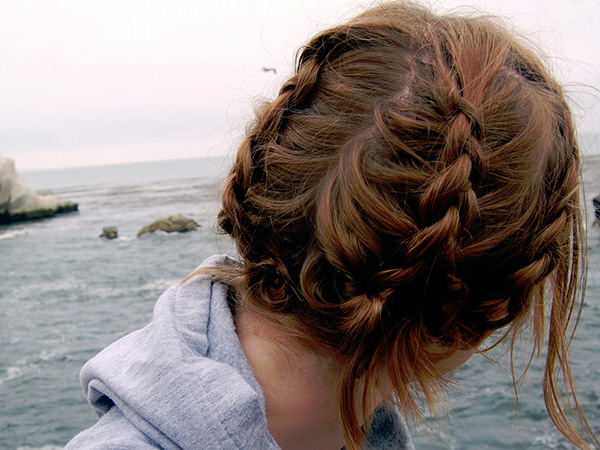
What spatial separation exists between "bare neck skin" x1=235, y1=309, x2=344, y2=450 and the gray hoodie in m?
0.07

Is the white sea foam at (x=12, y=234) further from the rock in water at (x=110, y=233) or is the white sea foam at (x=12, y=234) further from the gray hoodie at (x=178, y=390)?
the gray hoodie at (x=178, y=390)

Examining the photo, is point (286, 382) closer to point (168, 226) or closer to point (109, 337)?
point (109, 337)

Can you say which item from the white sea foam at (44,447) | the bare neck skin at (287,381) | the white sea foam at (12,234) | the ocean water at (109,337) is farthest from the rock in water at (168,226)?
the bare neck skin at (287,381)

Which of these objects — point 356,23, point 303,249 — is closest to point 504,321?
point 303,249

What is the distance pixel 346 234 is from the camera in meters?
1.27

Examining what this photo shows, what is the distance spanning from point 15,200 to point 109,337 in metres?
25.3

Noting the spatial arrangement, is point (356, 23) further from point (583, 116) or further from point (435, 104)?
point (583, 116)

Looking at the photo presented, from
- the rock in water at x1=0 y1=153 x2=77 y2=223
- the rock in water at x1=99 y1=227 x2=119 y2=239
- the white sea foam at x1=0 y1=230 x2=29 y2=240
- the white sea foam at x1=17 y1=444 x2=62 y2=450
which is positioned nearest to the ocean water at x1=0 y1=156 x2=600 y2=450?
the white sea foam at x1=17 y1=444 x2=62 y2=450

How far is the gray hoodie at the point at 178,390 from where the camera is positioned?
120cm

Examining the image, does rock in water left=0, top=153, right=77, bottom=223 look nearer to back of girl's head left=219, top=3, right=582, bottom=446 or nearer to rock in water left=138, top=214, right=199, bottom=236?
rock in water left=138, top=214, right=199, bottom=236

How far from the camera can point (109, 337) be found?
10.5 metres

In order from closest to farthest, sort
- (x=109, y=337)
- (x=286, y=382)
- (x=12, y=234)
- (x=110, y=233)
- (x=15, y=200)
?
(x=286, y=382) → (x=109, y=337) → (x=110, y=233) → (x=12, y=234) → (x=15, y=200)

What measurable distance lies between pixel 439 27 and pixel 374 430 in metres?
1.42

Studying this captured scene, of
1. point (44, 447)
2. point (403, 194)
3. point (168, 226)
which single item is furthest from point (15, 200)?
point (403, 194)
